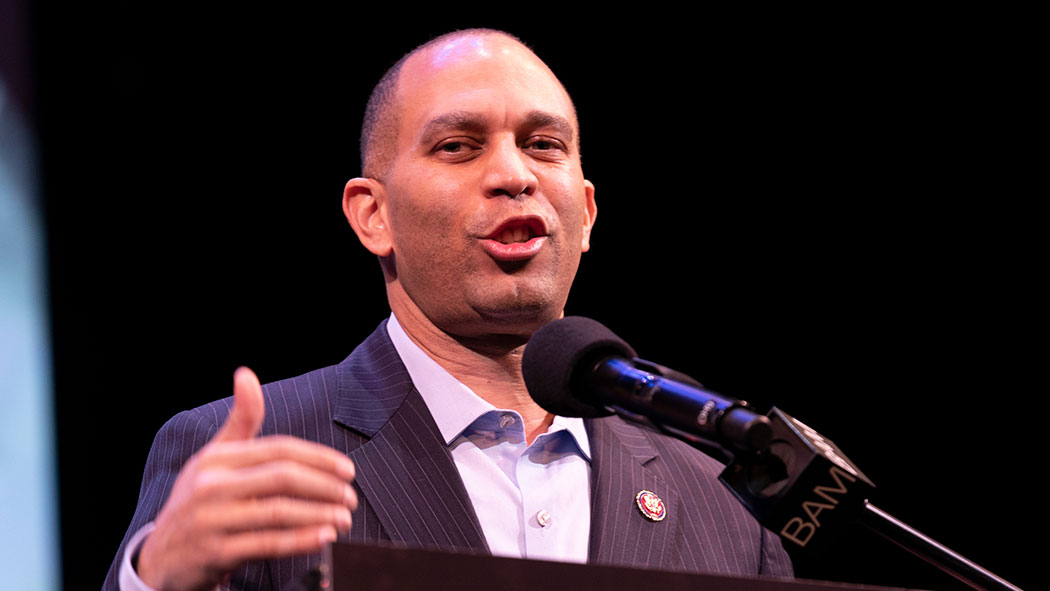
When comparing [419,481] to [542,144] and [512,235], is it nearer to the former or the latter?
[512,235]

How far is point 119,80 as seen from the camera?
3.04m

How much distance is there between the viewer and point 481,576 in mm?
1119

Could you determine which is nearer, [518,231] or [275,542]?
[275,542]

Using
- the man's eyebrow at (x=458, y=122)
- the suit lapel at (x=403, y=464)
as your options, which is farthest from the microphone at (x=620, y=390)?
the man's eyebrow at (x=458, y=122)

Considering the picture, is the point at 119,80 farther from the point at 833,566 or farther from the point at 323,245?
the point at 833,566

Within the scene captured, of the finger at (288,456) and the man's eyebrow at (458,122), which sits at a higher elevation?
the man's eyebrow at (458,122)

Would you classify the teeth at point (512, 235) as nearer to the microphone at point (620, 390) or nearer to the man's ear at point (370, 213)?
the man's ear at point (370, 213)

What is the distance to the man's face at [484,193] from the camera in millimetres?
2141

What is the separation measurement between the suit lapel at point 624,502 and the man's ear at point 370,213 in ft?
2.07

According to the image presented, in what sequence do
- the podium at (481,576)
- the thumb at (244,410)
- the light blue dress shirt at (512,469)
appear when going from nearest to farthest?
the podium at (481,576)
the thumb at (244,410)
the light blue dress shirt at (512,469)

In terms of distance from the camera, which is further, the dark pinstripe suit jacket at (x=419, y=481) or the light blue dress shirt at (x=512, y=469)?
the light blue dress shirt at (x=512, y=469)

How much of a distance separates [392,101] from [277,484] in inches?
54.5

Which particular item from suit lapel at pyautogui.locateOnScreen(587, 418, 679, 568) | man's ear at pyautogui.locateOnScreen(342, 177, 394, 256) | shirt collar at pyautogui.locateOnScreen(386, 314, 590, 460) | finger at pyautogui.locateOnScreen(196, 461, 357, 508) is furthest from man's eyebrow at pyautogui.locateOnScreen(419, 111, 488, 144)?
finger at pyautogui.locateOnScreen(196, 461, 357, 508)

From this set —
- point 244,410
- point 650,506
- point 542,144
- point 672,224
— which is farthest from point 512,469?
point 672,224
